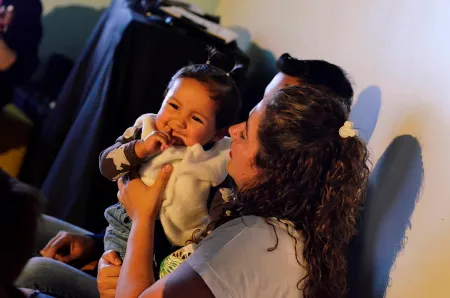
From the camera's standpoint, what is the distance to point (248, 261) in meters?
1.01

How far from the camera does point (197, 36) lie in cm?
217

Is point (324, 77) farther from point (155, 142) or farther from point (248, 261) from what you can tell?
point (248, 261)

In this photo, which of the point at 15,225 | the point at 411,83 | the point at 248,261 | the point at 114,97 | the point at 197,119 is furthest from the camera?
the point at 114,97

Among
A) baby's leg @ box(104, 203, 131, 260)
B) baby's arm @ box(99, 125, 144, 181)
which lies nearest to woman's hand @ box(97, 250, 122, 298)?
baby's leg @ box(104, 203, 131, 260)

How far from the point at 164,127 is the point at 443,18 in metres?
0.73

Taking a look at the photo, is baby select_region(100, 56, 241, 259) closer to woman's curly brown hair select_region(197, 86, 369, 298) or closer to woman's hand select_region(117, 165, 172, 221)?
woman's hand select_region(117, 165, 172, 221)

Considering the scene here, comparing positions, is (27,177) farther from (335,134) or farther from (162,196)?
(335,134)

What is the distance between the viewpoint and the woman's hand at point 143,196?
1.28m

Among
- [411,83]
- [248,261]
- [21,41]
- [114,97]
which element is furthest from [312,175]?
[21,41]

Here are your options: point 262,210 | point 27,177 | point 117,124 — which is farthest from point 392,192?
point 27,177

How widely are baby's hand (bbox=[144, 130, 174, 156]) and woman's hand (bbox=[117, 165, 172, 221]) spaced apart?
0.06 meters

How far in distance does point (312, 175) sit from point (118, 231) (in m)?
0.61

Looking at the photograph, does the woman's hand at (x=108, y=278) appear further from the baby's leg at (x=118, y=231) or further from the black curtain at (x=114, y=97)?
the black curtain at (x=114, y=97)

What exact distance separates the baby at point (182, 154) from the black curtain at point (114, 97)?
1.88ft
